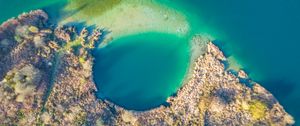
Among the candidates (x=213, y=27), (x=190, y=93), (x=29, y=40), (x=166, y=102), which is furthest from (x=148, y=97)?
(x=29, y=40)

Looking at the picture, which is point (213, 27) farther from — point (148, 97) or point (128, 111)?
point (128, 111)

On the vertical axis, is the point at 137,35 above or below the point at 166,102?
above

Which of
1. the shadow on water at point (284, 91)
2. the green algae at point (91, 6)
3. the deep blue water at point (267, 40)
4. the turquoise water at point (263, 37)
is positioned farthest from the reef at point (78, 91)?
the green algae at point (91, 6)

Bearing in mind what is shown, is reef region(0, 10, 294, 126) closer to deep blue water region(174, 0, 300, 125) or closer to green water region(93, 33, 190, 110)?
green water region(93, 33, 190, 110)

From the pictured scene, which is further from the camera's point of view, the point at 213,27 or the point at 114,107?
the point at 213,27

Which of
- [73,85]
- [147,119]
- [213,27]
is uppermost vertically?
[213,27]

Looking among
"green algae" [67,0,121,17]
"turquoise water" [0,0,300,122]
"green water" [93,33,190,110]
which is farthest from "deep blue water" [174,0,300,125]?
"green algae" [67,0,121,17]

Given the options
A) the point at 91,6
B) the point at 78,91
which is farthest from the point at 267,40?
the point at 78,91
